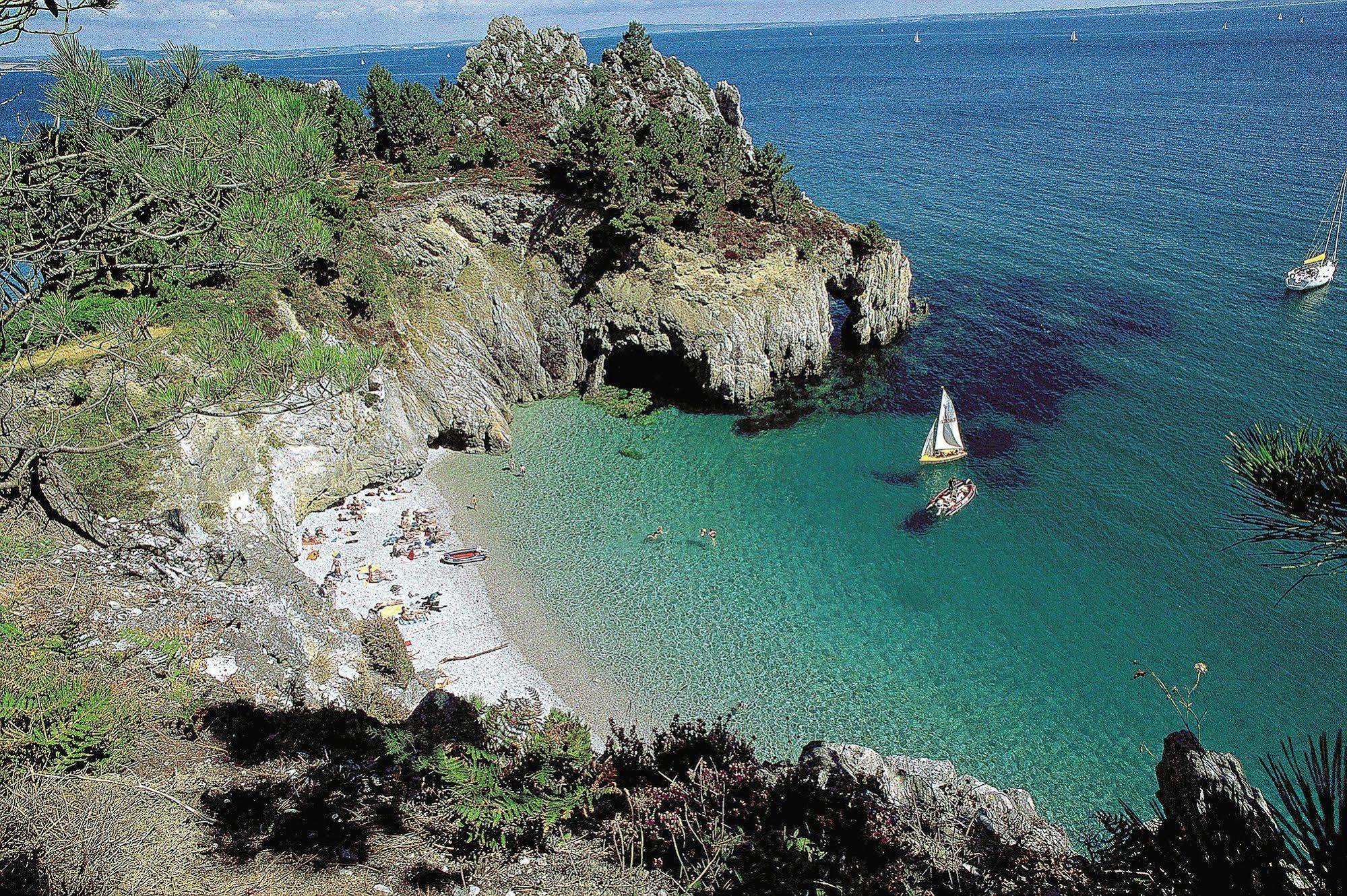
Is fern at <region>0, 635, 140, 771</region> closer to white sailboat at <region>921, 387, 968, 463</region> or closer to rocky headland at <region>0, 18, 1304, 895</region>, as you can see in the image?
rocky headland at <region>0, 18, 1304, 895</region>

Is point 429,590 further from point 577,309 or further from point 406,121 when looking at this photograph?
point 406,121

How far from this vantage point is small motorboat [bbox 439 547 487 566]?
28391 mm

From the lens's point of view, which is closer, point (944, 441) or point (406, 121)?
point (944, 441)

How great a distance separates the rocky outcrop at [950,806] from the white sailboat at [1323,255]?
49.7 meters

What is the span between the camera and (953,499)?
102ft

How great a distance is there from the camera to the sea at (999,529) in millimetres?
22641

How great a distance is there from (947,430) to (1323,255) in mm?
36952

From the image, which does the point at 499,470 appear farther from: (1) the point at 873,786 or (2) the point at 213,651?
(1) the point at 873,786

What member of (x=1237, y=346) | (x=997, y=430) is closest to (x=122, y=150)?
(x=997, y=430)

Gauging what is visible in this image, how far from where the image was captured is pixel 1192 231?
190ft

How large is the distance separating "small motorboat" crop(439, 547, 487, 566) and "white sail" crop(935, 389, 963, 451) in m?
21.4

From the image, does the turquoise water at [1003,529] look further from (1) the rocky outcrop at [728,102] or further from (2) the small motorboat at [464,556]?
(1) the rocky outcrop at [728,102]

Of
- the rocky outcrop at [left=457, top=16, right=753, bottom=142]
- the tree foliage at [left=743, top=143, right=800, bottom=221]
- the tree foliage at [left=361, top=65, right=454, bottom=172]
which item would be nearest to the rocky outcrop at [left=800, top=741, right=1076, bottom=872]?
the tree foliage at [left=743, top=143, right=800, bottom=221]

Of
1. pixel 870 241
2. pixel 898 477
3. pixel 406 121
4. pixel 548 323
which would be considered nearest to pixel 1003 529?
pixel 898 477
